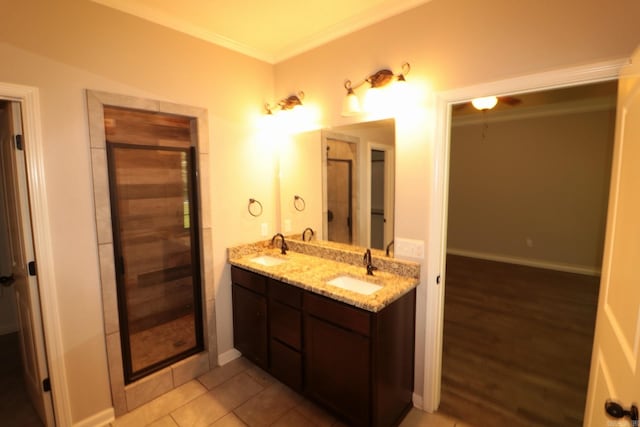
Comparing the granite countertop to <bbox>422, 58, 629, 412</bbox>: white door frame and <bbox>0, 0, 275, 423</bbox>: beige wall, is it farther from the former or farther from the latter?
<bbox>0, 0, 275, 423</bbox>: beige wall

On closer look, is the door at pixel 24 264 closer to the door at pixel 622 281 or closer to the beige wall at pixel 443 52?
the beige wall at pixel 443 52

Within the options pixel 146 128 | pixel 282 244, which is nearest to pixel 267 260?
pixel 282 244

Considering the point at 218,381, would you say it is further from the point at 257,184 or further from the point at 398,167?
the point at 398,167

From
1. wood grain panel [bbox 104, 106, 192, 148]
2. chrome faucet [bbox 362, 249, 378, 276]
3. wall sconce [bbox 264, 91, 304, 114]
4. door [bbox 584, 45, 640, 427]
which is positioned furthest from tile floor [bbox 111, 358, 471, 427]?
wall sconce [bbox 264, 91, 304, 114]

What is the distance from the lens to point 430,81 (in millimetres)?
1910

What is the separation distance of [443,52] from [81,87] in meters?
2.26

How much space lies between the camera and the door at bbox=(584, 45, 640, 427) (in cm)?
92

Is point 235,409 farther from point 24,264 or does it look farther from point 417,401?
point 24,264

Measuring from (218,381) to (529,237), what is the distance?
5.53 m

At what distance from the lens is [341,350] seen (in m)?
1.83

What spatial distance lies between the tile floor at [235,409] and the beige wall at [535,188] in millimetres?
4528

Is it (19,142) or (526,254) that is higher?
(19,142)

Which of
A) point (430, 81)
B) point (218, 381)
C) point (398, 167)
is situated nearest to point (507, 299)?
point (398, 167)

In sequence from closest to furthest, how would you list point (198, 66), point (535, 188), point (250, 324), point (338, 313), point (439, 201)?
point (338, 313) → point (439, 201) → point (198, 66) → point (250, 324) → point (535, 188)
